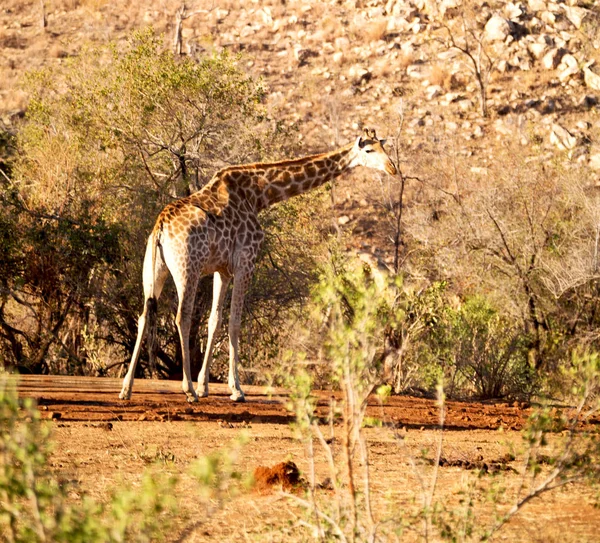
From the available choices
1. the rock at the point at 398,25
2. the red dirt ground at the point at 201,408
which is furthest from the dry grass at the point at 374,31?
the red dirt ground at the point at 201,408

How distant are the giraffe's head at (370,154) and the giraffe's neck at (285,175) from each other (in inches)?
4.8

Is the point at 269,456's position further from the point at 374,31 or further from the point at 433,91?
the point at 374,31

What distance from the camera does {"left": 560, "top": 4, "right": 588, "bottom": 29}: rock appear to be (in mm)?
38062

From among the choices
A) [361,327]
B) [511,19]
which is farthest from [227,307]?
[511,19]

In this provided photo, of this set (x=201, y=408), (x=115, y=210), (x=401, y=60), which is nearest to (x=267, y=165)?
(x=201, y=408)

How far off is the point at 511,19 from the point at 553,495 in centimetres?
3473

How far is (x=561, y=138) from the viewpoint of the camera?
3231 cm

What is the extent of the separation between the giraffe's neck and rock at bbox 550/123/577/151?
21.9 metres

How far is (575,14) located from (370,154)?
100 ft

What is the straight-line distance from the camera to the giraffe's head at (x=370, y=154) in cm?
1088

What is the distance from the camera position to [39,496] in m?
3.20

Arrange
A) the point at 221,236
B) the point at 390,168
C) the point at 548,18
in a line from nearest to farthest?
the point at 221,236
the point at 390,168
the point at 548,18

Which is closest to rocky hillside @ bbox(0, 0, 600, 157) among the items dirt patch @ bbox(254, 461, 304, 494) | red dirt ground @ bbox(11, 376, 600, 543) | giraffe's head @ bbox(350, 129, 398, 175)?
giraffe's head @ bbox(350, 129, 398, 175)

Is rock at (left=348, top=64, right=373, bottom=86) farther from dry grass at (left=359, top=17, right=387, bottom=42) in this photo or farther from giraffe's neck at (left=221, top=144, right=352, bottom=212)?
giraffe's neck at (left=221, top=144, right=352, bottom=212)
